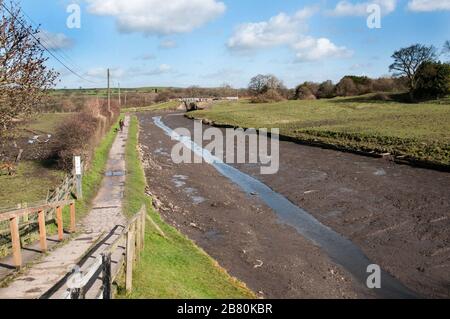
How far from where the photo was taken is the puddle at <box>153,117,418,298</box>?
41.9 feet

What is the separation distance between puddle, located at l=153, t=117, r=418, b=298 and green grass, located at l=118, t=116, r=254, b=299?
403 centimetres

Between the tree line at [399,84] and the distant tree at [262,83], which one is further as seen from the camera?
the distant tree at [262,83]

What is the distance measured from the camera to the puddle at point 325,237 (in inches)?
503

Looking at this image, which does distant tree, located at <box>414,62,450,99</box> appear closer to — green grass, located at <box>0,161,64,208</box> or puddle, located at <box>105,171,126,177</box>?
puddle, located at <box>105,171,126,177</box>

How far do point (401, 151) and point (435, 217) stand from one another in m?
14.7

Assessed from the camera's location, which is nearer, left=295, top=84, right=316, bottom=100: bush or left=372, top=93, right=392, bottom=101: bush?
left=372, top=93, right=392, bottom=101: bush

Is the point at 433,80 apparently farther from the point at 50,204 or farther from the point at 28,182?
the point at 50,204

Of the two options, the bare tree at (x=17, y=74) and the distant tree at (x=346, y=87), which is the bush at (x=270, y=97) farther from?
the bare tree at (x=17, y=74)

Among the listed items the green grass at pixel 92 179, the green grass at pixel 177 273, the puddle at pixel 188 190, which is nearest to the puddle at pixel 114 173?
the green grass at pixel 92 179

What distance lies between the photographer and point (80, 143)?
26.9 m

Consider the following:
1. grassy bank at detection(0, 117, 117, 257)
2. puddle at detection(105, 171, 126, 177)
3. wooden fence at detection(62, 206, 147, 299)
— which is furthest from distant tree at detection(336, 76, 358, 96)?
wooden fence at detection(62, 206, 147, 299)

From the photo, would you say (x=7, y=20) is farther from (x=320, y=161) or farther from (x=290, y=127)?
(x=290, y=127)

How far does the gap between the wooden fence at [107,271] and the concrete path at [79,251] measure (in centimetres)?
72
